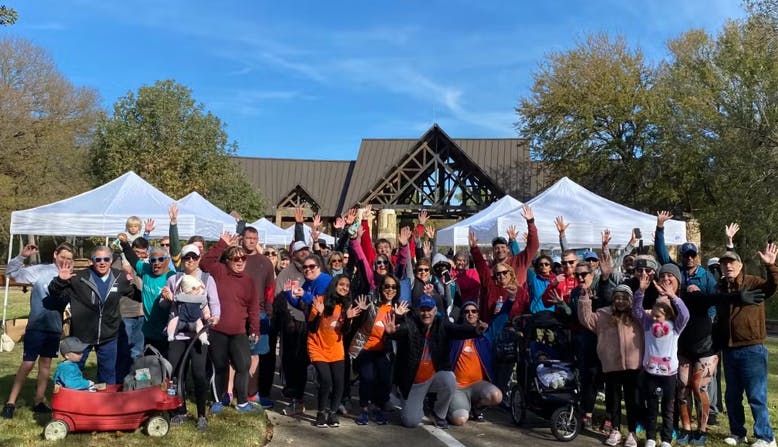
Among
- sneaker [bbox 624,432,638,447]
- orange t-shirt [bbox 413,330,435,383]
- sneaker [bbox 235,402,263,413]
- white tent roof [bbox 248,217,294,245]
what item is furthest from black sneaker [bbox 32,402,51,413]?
white tent roof [bbox 248,217,294,245]

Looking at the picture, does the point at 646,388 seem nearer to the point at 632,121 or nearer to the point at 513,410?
the point at 513,410

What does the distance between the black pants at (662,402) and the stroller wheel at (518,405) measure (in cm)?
120

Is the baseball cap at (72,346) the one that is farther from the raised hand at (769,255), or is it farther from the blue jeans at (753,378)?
the raised hand at (769,255)

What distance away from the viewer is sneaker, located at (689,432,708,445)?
593 cm

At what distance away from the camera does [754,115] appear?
904 inches

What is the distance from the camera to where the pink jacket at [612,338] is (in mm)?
5797

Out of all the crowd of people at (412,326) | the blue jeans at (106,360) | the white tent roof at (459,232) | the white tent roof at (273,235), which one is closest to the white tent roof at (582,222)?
the white tent roof at (459,232)

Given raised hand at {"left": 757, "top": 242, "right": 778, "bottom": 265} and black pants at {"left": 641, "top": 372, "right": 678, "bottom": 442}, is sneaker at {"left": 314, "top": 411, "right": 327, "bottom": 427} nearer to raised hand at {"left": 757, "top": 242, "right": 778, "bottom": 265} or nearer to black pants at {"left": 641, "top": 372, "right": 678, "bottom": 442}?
black pants at {"left": 641, "top": 372, "right": 678, "bottom": 442}

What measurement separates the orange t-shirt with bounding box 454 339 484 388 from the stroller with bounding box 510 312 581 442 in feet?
1.35

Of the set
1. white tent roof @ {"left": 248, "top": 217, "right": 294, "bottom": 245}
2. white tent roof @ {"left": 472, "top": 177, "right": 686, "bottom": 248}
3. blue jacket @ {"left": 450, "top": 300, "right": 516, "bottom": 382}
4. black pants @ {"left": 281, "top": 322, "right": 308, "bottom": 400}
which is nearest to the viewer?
blue jacket @ {"left": 450, "top": 300, "right": 516, "bottom": 382}

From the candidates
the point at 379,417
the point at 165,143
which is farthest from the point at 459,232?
the point at 165,143

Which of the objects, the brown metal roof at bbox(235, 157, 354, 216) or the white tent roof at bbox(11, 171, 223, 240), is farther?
the brown metal roof at bbox(235, 157, 354, 216)

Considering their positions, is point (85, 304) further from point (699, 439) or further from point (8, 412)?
point (699, 439)

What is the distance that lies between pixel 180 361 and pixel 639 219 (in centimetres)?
904
